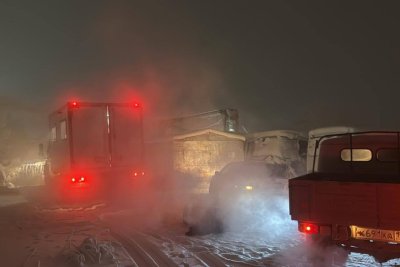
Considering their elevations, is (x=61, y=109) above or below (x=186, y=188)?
above

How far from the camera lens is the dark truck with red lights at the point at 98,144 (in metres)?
14.0

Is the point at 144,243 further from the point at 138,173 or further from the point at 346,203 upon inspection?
the point at 138,173

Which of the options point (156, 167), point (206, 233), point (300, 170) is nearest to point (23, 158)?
point (156, 167)

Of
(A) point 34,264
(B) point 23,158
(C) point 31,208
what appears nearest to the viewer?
(A) point 34,264

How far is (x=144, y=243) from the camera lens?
8.38 metres

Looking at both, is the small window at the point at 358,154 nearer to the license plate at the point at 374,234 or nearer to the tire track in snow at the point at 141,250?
the license plate at the point at 374,234

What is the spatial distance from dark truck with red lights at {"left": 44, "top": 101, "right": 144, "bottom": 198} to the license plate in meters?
10.0

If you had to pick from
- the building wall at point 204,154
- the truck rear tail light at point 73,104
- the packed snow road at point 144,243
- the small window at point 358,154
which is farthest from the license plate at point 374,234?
the building wall at point 204,154

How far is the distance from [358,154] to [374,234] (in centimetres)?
189

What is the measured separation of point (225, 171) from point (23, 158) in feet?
81.7

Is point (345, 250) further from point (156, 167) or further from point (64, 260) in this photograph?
point (156, 167)

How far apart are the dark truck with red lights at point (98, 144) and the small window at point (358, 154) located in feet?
28.9

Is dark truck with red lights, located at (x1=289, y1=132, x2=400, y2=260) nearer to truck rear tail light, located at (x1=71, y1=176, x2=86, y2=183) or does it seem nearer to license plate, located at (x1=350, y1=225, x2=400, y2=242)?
license plate, located at (x1=350, y1=225, x2=400, y2=242)

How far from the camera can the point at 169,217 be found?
11.5m
